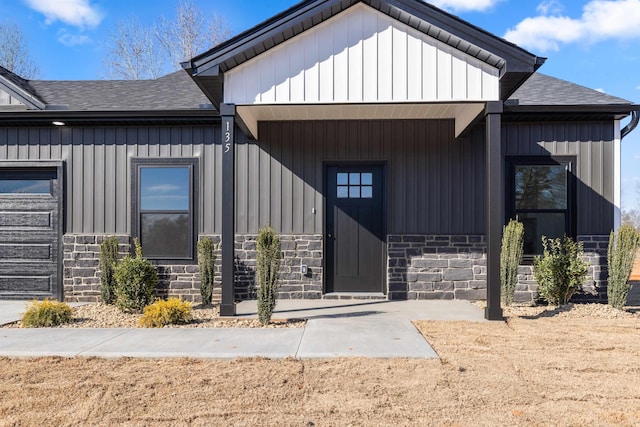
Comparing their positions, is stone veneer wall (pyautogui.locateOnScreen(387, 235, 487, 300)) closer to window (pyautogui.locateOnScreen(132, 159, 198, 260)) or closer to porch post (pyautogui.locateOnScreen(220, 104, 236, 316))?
porch post (pyautogui.locateOnScreen(220, 104, 236, 316))

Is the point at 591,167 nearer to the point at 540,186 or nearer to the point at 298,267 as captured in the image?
the point at 540,186

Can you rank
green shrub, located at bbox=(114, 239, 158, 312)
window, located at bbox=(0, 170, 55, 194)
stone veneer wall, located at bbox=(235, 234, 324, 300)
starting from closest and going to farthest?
green shrub, located at bbox=(114, 239, 158, 312), stone veneer wall, located at bbox=(235, 234, 324, 300), window, located at bbox=(0, 170, 55, 194)

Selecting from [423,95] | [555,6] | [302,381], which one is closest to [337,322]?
[302,381]

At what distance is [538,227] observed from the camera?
23.9 feet

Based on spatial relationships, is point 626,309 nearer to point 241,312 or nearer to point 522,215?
point 522,215

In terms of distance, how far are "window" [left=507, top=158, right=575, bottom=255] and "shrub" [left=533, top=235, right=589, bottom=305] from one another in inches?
17.6

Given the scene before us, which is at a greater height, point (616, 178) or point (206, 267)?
point (616, 178)

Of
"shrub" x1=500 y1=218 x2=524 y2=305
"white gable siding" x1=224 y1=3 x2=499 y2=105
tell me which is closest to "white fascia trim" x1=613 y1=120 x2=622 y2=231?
"shrub" x1=500 y1=218 x2=524 y2=305

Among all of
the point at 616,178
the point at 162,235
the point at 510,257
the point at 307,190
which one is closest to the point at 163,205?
the point at 162,235

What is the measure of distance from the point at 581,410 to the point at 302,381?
6.85ft

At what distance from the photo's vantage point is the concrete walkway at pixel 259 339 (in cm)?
429

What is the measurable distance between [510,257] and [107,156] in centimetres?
689

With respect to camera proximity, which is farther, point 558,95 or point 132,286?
point 558,95

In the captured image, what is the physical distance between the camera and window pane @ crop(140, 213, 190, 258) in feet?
24.5
